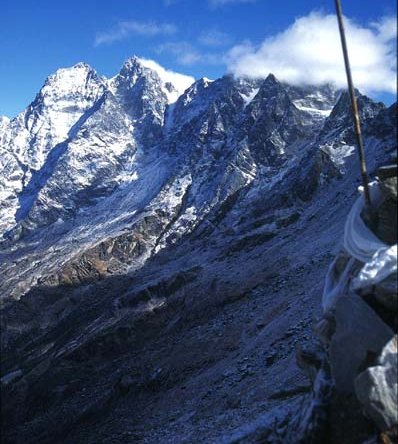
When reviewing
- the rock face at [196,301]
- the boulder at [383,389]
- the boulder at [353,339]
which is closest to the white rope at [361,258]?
the boulder at [353,339]

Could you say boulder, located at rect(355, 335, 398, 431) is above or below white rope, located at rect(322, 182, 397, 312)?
below

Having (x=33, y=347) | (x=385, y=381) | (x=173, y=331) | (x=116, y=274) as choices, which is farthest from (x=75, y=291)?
(x=385, y=381)

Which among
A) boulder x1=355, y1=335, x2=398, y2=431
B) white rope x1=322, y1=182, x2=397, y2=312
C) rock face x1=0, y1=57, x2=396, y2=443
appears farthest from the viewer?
rock face x1=0, y1=57, x2=396, y2=443

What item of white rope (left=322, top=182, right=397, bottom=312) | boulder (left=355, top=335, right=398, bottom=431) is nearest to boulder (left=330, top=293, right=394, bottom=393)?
white rope (left=322, top=182, right=397, bottom=312)

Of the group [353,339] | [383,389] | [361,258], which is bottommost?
[383,389]

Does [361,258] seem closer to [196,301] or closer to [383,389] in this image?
[383,389]

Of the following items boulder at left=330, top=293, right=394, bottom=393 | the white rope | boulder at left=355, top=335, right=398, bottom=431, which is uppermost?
the white rope

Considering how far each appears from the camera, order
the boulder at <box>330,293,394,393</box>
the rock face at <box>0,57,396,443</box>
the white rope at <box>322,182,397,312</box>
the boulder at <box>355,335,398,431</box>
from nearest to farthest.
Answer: the boulder at <box>355,335,398,431</box> → the white rope at <box>322,182,397,312</box> → the boulder at <box>330,293,394,393</box> → the rock face at <box>0,57,396,443</box>

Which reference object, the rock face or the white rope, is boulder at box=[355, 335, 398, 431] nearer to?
the white rope

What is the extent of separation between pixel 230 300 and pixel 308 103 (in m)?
124

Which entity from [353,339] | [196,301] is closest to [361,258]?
[353,339]

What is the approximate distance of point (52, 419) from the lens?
189 feet

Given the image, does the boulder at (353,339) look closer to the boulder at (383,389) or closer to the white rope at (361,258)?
the white rope at (361,258)

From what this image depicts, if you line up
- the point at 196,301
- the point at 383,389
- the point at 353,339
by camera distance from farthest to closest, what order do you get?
the point at 196,301 < the point at 353,339 < the point at 383,389
